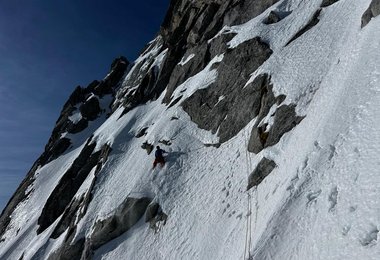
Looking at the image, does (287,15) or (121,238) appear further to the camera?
(287,15)

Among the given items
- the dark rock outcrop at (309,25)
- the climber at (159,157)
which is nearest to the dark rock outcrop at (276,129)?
the climber at (159,157)

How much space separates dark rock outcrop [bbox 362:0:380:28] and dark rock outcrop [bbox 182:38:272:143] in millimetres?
6371

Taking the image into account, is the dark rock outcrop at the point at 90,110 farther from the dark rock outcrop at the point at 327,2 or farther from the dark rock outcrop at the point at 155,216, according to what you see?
the dark rock outcrop at the point at 327,2

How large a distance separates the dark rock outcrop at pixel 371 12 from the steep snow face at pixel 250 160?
426mm

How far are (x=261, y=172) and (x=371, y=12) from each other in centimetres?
1024

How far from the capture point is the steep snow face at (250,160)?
36.2 feet

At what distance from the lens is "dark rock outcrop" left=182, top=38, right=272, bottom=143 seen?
72.1 ft

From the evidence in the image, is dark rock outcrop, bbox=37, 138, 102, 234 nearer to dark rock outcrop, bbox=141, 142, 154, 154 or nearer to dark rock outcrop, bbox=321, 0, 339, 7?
dark rock outcrop, bbox=141, 142, 154, 154

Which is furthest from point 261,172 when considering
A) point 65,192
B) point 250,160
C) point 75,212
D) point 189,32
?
point 189,32

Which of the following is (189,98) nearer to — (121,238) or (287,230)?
(121,238)

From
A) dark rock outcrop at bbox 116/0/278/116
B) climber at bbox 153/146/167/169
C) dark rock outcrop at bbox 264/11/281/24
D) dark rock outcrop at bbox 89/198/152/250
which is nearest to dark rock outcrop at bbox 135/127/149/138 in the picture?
dark rock outcrop at bbox 116/0/278/116

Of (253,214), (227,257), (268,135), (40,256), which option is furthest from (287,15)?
(40,256)

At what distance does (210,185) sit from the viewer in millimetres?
19203

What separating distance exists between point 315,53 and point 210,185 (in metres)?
9.99
